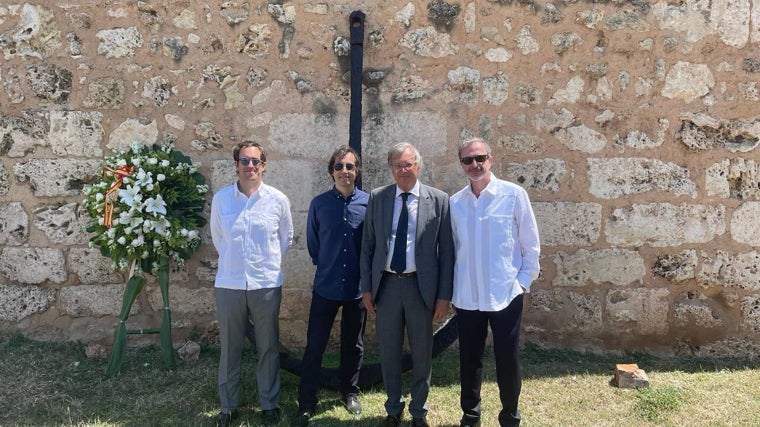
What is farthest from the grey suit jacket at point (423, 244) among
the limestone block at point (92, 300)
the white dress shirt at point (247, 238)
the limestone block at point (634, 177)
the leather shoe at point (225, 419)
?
the limestone block at point (92, 300)

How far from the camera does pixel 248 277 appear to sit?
315 centimetres

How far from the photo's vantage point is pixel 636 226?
4.16 m

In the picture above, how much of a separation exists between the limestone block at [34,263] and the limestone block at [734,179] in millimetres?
4987

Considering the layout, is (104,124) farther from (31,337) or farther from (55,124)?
(31,337)

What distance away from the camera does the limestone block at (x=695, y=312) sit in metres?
4.16

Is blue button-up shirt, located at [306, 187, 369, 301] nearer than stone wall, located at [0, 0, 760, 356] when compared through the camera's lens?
Yes

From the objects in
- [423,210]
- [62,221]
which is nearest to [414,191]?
[423,210]

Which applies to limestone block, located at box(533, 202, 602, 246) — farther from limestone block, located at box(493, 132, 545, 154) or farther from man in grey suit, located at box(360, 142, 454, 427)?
man in grey suit, located at box(360, 142, 454, 427)

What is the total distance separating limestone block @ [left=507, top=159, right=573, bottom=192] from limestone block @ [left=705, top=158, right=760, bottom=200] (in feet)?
3.37

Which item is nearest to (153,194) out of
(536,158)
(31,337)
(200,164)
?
(200,164)

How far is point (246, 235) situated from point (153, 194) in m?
1.10

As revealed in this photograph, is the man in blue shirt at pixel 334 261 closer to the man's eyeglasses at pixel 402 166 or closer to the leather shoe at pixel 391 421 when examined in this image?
the man's eyeglasses at pixel 402 166

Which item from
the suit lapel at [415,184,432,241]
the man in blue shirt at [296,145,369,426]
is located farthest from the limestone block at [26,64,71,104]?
the suit lapel at [415,184,432,241]

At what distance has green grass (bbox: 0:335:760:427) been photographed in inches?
130
